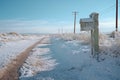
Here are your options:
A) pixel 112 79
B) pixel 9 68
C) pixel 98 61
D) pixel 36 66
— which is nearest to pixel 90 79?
pixel 112 79

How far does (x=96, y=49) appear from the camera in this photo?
11391 millimetres

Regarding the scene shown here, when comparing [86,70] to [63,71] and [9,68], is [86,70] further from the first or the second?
[9,68]

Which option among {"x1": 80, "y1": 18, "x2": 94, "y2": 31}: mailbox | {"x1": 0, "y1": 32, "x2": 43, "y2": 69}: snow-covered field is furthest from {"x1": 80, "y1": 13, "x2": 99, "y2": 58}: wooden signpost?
{"x1": 0, "y1": 32, "x2": 43, "y2": 69}: snow-covered field

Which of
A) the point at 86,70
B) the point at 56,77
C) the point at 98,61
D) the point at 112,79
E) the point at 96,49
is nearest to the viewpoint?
the point at 112,79

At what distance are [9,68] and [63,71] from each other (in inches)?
110

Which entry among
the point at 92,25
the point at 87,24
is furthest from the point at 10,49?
the point at 92,25

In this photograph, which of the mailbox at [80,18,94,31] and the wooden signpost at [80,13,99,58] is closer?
the wooden signpost at [80,13,99,58]

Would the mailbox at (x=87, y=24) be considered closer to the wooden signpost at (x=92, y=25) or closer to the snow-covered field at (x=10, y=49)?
the wooden signpost at (x=92, y=25)

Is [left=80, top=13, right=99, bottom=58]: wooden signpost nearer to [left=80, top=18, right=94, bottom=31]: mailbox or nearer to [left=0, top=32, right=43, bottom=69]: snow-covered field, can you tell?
[left=80, top=18, right=94, bottom=31]: mailbox

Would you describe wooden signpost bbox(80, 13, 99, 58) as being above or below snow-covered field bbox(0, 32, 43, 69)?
above

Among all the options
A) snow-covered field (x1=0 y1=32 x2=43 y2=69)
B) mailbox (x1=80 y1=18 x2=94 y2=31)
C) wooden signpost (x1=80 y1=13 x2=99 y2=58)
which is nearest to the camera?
wooden signpost (x1=80 y1=13 x2=99 y2=58)

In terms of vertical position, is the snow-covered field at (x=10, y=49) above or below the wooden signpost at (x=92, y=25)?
below

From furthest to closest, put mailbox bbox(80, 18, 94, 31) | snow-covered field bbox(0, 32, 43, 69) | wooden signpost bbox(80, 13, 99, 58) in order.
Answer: snow-covered field bbox(0, 32, 43, 69), mailbox bbox(80, 18, 94, 31), wooden signpost bbox(80, 13, 99, 58)

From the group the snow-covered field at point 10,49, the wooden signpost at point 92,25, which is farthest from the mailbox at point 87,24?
the snow-covered field at point 10,49
